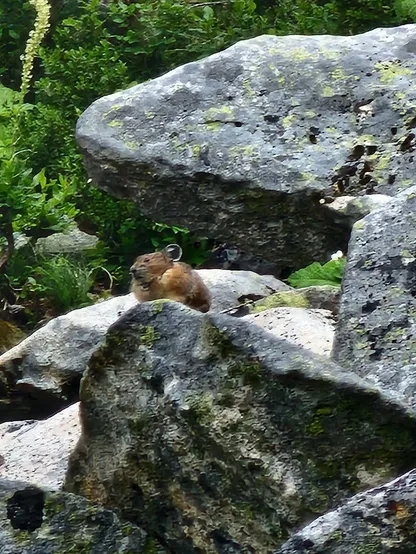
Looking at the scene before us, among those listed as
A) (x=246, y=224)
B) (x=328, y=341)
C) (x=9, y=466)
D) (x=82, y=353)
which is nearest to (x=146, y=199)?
(x=246, y=224)

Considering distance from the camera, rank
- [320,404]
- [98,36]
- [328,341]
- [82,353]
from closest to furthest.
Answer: [320,404] → [328,341] → [82,353] → [98,36]

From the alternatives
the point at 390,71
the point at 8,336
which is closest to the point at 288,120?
the point at 390,71

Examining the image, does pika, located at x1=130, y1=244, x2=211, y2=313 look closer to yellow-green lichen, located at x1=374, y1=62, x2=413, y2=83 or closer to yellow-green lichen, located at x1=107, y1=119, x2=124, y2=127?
yellow-green lichen, located at x1=107, y1=119, x2=124, y2=127

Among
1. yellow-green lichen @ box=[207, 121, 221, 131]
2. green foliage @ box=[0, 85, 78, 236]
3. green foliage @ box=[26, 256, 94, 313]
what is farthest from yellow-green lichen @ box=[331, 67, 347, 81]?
green foliage @ box=[26, 256, 94, 313]

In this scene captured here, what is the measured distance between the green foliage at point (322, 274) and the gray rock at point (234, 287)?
1.36 feet

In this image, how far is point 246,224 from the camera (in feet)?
22.0

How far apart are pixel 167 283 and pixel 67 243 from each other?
13.8 feet

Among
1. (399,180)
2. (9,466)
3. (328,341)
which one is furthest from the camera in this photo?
(399,180)

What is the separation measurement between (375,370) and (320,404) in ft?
3.23

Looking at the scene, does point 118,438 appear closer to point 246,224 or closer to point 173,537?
point 173,537

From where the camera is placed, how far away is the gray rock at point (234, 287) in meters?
7.66

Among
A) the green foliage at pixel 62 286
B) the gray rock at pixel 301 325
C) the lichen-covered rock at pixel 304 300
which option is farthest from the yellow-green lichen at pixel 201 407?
the green foliage at pixel 62 286

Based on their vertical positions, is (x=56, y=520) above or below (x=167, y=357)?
below

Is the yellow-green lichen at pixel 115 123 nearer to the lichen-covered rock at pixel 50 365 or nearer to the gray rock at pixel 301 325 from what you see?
the lichen-covered rock at pixel 50 365
